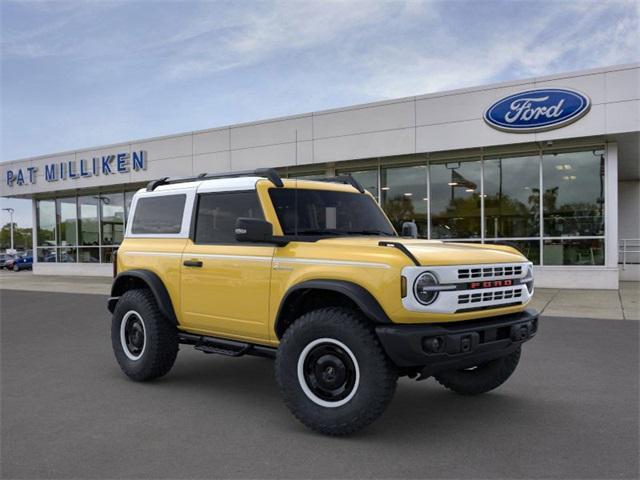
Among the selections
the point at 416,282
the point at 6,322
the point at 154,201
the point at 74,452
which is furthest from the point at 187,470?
the point at 6,322

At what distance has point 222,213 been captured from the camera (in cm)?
531

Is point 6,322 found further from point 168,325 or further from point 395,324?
point 395,324

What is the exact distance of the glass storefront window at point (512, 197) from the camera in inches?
611

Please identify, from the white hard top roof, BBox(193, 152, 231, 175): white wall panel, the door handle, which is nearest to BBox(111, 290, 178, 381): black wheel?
the door handle

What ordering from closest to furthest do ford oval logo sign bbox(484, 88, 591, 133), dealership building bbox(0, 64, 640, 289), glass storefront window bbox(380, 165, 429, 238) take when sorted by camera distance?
ford oval logo sign bbox(484, 88, 591, 133) → dealership building bbox(0, 64, 640, 289) → glass storefront window bbox(380, 165, 429, 238)

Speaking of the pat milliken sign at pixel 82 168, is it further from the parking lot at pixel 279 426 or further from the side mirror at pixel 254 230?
the side mirror at pixel 254 230

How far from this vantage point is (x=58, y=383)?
5.77m

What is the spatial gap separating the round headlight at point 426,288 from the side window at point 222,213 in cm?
168

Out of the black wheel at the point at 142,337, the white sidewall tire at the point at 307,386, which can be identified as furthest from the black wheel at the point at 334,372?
the black wheel at the point at 142,337

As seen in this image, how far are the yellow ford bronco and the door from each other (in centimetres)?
1

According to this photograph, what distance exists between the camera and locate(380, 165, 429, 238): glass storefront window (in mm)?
17188

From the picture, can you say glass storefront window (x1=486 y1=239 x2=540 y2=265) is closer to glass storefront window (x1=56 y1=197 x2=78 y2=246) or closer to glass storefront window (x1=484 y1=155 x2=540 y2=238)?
glass storefront window (x1=484 y1=155 x2=540 y2=238)

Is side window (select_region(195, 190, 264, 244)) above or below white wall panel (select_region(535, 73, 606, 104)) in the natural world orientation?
below

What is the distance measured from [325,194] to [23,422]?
324cm
